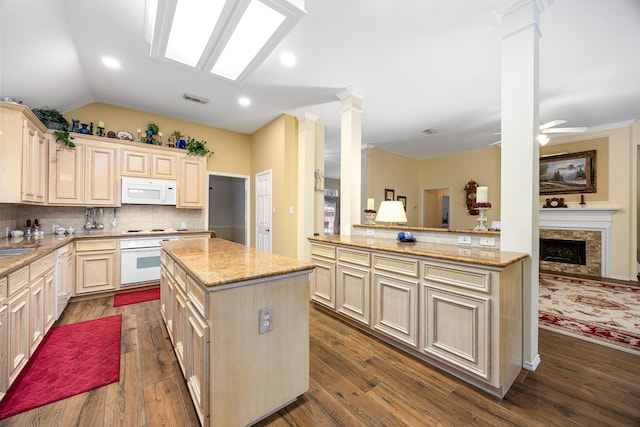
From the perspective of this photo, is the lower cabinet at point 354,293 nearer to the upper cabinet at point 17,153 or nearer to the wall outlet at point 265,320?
the wall outlet at point 265,320

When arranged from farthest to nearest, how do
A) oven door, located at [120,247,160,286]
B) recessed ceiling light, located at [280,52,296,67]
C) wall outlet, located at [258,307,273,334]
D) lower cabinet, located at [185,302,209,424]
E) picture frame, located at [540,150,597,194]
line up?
1. picture frame, located at [540,150,597,194]
2. oven door, located at [120,247,160,286]
3. recessed ceiling light, located at [280,52,296,67]
4. wall outlet, located at [258,307,273,334]
5. lower cabinet, located at [185,302,209,424]

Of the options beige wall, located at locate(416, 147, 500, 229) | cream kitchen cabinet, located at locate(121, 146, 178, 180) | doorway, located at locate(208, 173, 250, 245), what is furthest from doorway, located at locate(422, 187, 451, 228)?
cream kitchen cabinet, located at locate(121, 146, 178, 180)

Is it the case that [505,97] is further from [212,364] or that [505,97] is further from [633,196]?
[633,196]

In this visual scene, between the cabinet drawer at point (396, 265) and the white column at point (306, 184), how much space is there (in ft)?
6.96

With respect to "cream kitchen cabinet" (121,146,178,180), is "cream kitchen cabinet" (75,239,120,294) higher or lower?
lower

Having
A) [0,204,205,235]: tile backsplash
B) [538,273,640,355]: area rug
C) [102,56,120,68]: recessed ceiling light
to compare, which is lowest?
[538,273,640,355]: area rug

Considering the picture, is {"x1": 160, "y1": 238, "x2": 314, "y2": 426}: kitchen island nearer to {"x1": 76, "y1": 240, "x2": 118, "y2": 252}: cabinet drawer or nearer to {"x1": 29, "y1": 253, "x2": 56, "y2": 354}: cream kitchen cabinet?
{"x1": 29, "y1": 253, "x2": 56, "y2": 354}: cream kitchen cabinet

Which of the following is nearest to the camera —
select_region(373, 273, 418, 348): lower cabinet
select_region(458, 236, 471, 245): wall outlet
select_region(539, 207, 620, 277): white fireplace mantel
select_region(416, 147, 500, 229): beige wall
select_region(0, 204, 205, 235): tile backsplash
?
select_region(373, 273, 418, 348): lower cabinet

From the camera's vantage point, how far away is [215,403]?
50.8 inches

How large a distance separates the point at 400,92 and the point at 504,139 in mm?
2013

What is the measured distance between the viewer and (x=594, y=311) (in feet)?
10.1

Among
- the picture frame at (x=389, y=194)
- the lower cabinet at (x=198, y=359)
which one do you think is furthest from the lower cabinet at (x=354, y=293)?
the picture frame at (x=389, y=194)

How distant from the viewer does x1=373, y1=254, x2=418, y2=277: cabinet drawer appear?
6.86 ft

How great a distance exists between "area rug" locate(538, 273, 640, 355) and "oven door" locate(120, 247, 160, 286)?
16.5 feet
